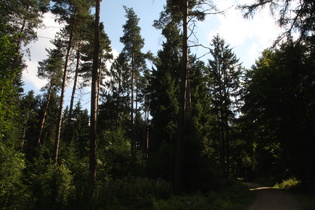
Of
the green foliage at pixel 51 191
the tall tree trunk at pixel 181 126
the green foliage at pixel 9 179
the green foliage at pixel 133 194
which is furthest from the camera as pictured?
the tall tree trunk at pixel 181 126

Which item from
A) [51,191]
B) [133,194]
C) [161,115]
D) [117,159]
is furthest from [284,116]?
[51,191]

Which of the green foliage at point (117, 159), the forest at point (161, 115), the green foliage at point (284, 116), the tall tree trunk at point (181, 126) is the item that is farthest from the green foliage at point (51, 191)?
the green foliage at point (284, 116)

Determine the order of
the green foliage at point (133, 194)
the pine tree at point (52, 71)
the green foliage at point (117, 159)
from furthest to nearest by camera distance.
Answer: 1. the pine tree at point (52, 71)
2. the green foliage at point (117, 159)
3. the green foliage at point (133, 194)

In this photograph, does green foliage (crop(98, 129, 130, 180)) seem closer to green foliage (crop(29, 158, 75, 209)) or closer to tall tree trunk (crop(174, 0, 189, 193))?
tall tree trunk (crop(174, 0, 189, 193))

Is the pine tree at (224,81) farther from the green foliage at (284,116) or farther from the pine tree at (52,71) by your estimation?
the pine tree at (52,71)

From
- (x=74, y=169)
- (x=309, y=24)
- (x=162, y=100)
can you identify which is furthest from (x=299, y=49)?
(x=74, y=169)

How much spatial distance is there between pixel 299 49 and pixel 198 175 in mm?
7865

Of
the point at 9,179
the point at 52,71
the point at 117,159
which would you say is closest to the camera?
the point at 9,179

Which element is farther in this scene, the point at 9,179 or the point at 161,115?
the point at 161,115

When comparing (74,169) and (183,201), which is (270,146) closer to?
(183,201)

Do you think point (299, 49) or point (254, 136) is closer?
point (299, 49)

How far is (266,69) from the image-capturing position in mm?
16297

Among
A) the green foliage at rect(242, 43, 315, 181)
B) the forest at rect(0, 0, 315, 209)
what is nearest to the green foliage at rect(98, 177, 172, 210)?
the forest at rect(0, 0, 315, 209)

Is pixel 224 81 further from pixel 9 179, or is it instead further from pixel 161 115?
pixel 9 179
